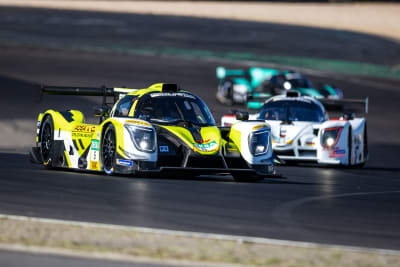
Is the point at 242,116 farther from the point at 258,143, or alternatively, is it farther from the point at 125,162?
the point at 125,162

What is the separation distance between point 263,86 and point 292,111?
13028 mm

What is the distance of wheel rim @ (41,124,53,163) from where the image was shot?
15.9 metres

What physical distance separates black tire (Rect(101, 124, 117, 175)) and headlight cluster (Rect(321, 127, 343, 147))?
5812mm

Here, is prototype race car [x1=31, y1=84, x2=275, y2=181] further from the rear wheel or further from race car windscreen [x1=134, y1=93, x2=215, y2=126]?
the rear wheel

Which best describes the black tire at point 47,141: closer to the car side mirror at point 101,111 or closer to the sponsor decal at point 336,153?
the car side mirror at point 101,111

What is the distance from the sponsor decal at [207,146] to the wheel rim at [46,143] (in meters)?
3.11

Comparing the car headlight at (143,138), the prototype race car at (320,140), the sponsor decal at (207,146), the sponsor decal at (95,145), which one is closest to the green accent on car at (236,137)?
the sponsor decal at (207,146)

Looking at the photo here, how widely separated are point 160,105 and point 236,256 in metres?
7.26

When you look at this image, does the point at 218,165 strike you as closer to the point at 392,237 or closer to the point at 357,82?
the point at 392,237

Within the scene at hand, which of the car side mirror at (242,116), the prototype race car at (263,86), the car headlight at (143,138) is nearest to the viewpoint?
the car headlight at (143,138)

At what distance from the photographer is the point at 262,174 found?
47.3 ft

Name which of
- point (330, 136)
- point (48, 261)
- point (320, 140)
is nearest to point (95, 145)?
point (320, 140)

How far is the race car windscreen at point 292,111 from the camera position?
20312mm

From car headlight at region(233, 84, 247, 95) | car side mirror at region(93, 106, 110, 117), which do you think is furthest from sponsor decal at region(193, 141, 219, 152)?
car headlight at region(233, 84, 247, 95)
